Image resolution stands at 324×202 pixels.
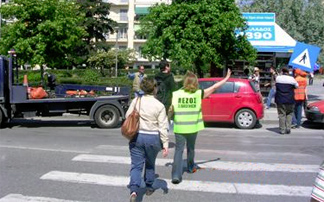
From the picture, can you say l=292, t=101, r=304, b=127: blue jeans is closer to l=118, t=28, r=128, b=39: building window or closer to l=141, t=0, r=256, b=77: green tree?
l=141, t=0, r=256, b=77: green tree

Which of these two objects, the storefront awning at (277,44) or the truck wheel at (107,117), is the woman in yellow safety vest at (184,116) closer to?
the truck wheel at (107,117)

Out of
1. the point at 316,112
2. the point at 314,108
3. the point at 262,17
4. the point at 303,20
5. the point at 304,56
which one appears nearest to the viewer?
the point at 316,112

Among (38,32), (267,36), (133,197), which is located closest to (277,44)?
(267,36)

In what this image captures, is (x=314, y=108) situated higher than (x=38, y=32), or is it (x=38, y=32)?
(x=38, y=32)

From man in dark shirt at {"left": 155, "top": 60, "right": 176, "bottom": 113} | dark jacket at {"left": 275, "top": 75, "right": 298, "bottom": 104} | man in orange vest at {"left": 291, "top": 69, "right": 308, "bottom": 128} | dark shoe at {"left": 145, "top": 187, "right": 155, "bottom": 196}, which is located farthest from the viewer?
man in orange vest at {"left": 291, "top": 69, "right": 308, "bottom": 128}

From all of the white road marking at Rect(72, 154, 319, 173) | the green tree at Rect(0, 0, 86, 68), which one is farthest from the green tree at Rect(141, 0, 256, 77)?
the white road marking at Rect(72, 154, 319, 173)

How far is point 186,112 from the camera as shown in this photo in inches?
261

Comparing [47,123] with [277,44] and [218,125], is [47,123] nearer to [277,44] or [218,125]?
[218,125]

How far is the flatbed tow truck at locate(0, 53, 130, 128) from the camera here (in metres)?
12.5

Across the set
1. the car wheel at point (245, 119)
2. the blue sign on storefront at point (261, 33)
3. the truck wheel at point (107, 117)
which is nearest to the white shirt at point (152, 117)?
the truck wheel at point (107, 117)

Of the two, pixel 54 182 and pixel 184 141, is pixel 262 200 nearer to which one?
pixel 184 141

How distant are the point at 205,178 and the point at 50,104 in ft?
23.4

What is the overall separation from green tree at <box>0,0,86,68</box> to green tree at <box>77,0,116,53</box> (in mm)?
34019

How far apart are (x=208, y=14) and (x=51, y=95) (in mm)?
7392
